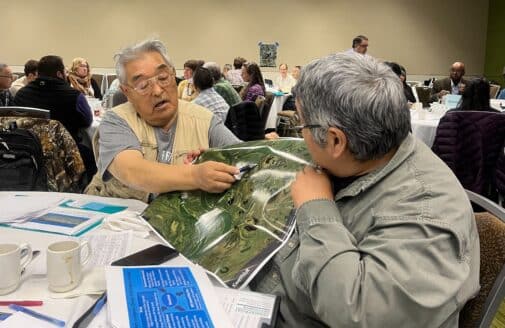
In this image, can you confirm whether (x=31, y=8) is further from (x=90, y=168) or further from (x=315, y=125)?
(x=315, y=125)

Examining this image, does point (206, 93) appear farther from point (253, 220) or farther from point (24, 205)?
point (253, 220)

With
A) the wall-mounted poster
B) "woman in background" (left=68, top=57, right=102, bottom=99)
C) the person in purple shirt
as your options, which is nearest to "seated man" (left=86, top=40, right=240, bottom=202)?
the person in purple shirt

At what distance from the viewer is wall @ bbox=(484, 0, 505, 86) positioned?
1196 centimetres

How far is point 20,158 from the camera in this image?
234cm

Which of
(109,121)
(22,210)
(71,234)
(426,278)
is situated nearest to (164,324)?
(426,278)

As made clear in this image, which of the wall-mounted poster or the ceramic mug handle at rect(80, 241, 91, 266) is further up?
the ceramic mug handle at rect(80, 241, 91, 266)

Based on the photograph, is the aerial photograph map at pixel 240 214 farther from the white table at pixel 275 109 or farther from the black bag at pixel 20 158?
the white table at pixel 275 109

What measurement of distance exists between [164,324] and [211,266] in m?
0.25

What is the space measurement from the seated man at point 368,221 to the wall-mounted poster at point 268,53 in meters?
10.7

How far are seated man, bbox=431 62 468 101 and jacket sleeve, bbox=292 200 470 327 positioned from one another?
6.15 metres

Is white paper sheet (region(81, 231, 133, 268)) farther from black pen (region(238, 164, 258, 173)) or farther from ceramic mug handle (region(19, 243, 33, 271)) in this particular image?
black pen (region(238, 164, 258, 173))

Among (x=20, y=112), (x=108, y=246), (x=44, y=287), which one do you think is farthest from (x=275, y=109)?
(x=44, y=287)

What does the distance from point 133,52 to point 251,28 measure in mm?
10007

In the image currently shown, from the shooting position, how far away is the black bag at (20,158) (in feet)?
7.62
